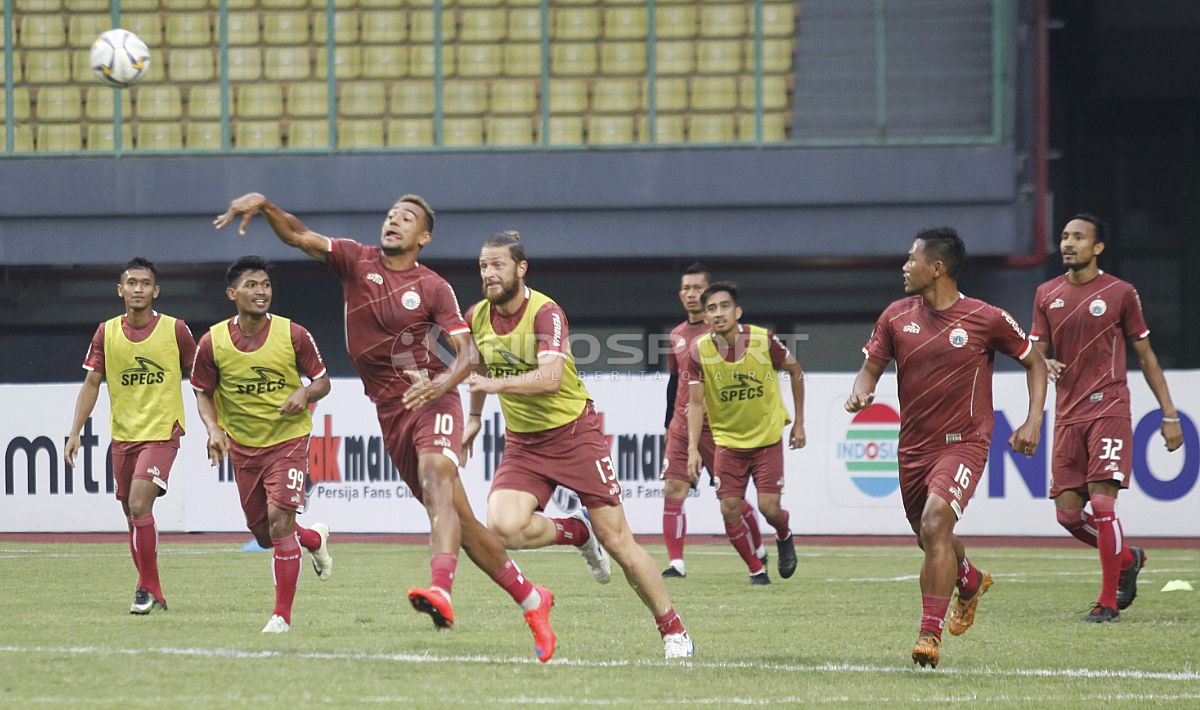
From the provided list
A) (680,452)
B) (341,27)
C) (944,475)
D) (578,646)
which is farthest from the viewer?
(341,27)

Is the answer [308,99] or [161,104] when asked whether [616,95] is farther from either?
[161,104]

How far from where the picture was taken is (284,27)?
2333 cm

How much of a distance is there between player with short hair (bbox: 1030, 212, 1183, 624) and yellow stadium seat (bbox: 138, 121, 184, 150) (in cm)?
1573

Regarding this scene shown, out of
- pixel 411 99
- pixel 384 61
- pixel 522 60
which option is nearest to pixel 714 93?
pixel 522 60

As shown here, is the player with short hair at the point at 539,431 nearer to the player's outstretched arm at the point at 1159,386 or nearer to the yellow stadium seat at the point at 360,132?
the player's outstretched arm at the point at 1159,386

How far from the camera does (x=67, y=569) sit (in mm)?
13555

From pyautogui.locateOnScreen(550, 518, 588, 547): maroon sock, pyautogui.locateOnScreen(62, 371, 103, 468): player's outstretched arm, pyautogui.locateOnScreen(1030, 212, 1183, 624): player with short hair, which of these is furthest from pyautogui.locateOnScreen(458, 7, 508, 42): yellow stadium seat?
pyautogui.locateOnScreen(550, 518, 588, 547): maroon sock

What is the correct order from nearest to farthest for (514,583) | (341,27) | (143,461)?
(514,583)
(143,461)
(341,27)

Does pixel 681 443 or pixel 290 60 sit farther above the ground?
pixel 290 60

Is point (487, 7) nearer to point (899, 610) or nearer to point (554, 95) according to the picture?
point (554, 95)

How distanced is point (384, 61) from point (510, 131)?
2.11 metres

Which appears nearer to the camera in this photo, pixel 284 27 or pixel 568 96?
pixel 568 96

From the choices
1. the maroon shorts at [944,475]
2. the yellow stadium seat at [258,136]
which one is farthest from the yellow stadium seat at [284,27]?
the maroon shorts at [944,475]

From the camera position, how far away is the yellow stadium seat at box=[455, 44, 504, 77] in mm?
23094
